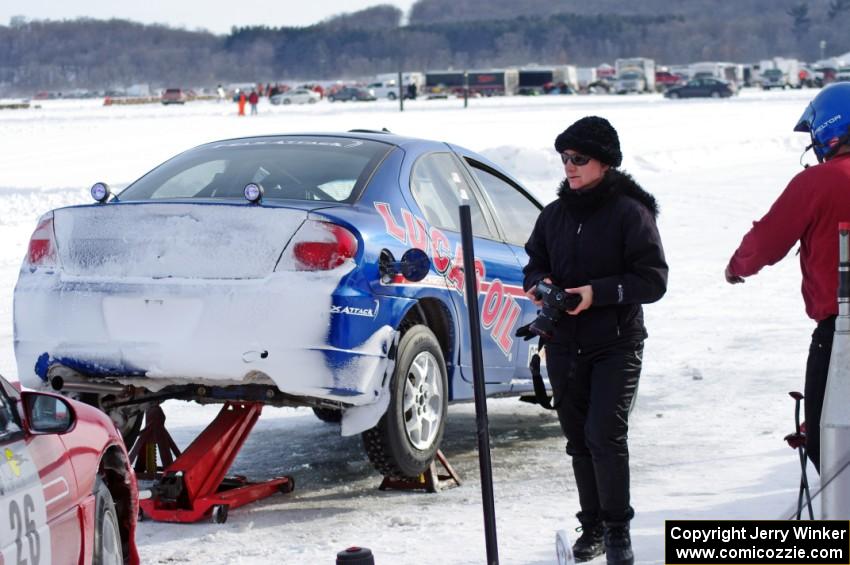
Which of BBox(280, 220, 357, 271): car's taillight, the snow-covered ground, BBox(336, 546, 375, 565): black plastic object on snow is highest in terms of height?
BBox(280, 220, 357, 271): car's taillight

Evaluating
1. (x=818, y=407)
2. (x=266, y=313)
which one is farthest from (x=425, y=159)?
(x=818, y=407)

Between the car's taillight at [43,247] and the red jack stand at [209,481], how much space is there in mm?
1058

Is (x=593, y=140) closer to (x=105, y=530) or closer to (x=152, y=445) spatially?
(x=105, y=530)

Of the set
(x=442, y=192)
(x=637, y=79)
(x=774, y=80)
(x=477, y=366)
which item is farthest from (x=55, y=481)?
(x=774, y=80)

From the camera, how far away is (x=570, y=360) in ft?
18.4

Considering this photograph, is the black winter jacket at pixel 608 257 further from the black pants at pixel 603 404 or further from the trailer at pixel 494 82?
the trailer at pixel 494 82

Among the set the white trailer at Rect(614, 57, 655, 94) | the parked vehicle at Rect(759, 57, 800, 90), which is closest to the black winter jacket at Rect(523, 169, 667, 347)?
the parked vehicle at Rect(759, 57, 800, 90)

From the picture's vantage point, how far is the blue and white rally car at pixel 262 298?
20.6 ft

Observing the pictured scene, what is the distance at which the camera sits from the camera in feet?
17.7

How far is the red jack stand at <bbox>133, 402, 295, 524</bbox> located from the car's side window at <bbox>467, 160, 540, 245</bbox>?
198 centimetres

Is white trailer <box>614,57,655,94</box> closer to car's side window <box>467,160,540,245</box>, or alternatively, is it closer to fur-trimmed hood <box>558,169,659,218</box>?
car's side window <box>467,160,540,245</box>

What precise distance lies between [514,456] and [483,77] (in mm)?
111842

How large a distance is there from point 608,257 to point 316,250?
141 cm

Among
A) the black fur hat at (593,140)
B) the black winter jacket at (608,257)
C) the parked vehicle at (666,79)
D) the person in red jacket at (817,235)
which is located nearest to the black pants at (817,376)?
the person in red jacket at (817,235)
